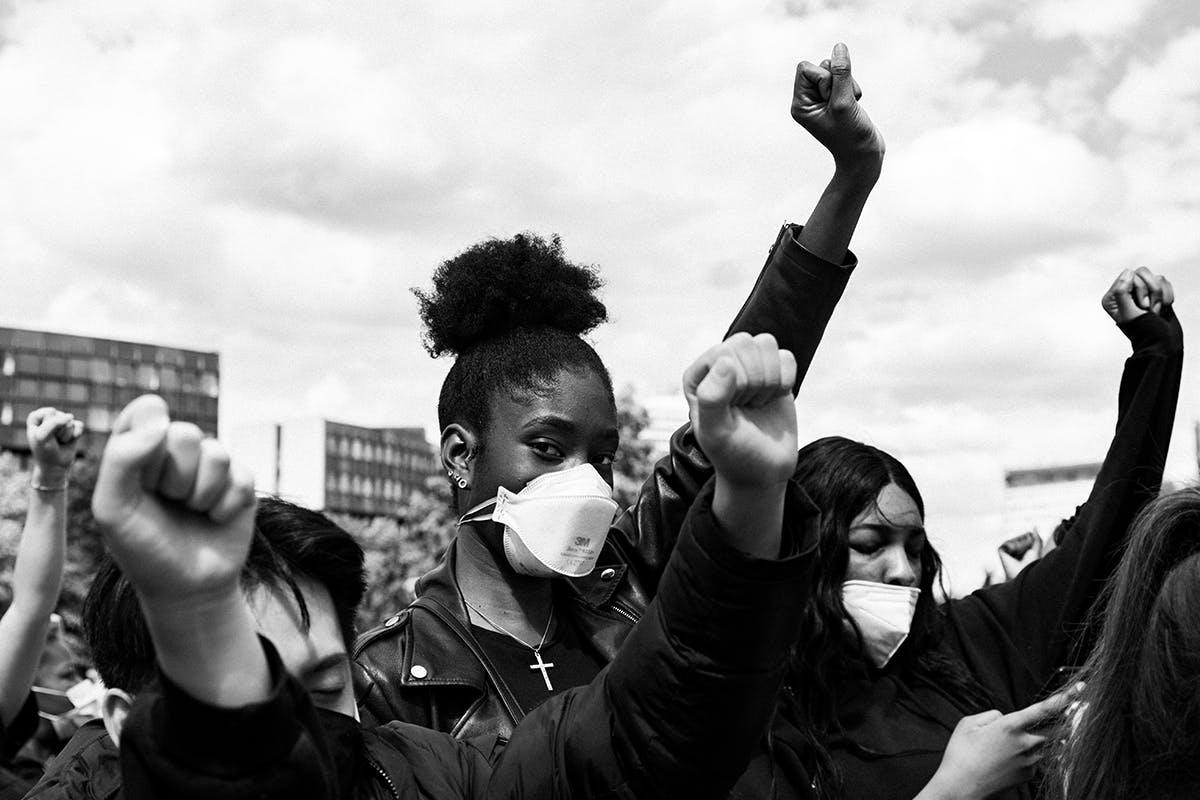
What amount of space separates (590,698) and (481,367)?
170 cm

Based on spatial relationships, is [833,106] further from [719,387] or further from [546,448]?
[719,387]

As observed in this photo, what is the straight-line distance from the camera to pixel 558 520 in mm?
2973

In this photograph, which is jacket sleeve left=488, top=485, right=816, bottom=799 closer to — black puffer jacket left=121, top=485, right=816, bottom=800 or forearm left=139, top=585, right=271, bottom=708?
black puffer jacket left=121, top=485, right=816, bottom=800

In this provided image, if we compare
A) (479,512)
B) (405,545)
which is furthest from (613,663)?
(405,545)

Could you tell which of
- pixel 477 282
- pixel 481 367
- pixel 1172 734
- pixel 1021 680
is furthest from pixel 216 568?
pixel 1021 680

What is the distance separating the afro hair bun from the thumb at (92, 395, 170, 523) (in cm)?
219

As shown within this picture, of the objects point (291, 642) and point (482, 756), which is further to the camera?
point (482, 756)

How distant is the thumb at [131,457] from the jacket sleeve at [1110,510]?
8.19ft

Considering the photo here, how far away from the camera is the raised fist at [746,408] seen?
4.77 feet

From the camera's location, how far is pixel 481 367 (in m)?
3.37

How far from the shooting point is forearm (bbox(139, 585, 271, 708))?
4.53 ft

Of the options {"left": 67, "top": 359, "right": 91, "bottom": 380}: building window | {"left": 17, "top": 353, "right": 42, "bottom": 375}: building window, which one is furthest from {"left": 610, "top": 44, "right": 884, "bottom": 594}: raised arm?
{"left": 67, "top": 359, "right": 91, "bottom": 380}: building window

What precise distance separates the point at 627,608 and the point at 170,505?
6.10 ft

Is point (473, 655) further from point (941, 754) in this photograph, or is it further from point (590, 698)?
point (590, 698)
